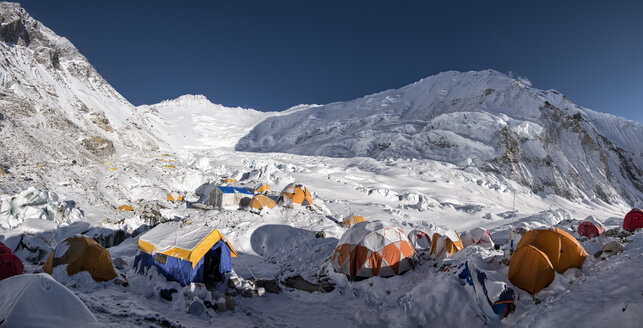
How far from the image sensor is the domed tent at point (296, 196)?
23.2 meters

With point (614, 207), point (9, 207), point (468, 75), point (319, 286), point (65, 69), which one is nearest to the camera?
point (319, 286)

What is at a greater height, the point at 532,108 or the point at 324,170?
→ the point at 532,108

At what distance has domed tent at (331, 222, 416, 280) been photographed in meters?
11.0

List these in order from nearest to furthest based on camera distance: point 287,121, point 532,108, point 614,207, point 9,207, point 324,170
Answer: point 9,207, point 324,170, point 614,207, point 532,108, point 287,121

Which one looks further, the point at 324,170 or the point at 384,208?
the point at 324,170

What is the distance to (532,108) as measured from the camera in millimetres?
63688

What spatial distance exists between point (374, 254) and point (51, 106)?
47701 millimetres

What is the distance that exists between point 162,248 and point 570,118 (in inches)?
3150

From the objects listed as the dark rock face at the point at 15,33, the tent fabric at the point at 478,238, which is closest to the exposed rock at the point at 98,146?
the dark rock face at the point at 15,33

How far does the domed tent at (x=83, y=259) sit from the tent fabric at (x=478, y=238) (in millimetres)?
16424

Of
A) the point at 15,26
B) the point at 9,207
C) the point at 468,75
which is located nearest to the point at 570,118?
the point at 468,75

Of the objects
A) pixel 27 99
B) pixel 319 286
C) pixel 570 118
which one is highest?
pixel 570 118

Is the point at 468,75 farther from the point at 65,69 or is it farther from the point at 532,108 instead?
the point at 65,69

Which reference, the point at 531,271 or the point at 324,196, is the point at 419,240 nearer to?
the point at 531,271
